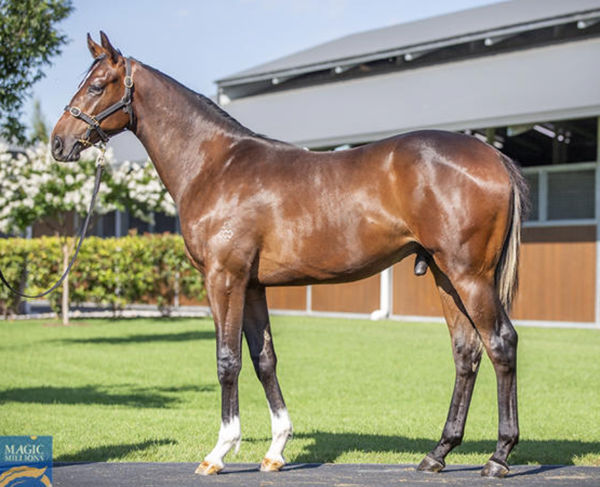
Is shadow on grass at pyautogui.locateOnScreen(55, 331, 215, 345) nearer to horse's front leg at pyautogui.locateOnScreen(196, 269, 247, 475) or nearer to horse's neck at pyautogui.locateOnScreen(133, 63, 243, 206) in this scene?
horse's neck at pyautogui.locateOnScreen(133, 63, 243, 206)

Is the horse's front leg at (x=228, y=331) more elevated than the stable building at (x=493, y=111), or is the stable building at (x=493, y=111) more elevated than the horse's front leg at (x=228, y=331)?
the stable building at (x=493, y=111)

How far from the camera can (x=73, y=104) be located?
5277 mm

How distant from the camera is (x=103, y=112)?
17.3 ft

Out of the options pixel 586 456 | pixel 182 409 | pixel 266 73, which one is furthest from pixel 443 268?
pixel 266 73

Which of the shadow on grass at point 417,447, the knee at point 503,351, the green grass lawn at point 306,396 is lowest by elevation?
the green grass lawn at point 306,396

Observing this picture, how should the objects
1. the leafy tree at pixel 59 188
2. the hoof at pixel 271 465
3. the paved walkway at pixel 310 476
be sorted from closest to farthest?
the paved walkway at pixel 310 476
the hoof at pixel 271 465
the leafy tree at pixel 59 188

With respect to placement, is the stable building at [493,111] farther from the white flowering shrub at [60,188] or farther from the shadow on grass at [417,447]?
the shadow on grass at [417,447]

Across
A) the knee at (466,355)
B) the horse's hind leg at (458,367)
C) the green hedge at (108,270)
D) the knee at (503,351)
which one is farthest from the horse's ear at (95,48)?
the green hedge at (108,270)

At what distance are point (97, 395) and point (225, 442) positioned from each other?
5381 mm

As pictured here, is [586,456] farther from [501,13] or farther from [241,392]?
[501,13]

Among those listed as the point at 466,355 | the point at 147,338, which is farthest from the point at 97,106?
the point at 147,338

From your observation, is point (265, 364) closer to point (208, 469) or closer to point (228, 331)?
point (228, 331)

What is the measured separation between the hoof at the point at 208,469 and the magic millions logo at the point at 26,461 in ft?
2.86

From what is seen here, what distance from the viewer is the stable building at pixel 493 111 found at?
18.0m
